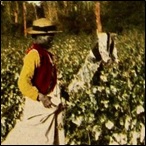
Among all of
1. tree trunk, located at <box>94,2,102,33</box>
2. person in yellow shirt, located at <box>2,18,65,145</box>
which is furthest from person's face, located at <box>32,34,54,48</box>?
tree trunk, located at <box>94,2,102,33</box>

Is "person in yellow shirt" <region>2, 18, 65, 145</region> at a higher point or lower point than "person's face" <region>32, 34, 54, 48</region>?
lower

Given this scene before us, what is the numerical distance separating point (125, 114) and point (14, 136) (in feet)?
2.21

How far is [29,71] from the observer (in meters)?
2.88

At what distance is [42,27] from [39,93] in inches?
15.2

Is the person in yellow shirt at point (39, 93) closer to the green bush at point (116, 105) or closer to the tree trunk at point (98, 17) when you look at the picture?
the green bush at point (116, 105)

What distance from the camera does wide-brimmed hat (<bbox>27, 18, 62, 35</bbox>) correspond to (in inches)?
114

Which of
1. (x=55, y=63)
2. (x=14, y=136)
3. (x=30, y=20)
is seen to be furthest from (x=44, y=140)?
(x=30, y=20)

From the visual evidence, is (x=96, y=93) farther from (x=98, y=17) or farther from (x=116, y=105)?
(x=98, y=17)

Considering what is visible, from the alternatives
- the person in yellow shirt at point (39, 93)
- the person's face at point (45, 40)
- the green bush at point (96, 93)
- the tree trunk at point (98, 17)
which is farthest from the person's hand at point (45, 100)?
the tree trunk at point (98, 17)

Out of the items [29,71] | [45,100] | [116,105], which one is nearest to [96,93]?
[116,105]

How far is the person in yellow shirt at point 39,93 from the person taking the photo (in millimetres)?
2885

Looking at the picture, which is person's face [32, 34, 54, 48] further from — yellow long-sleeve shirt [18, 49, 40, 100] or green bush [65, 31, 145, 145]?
green bush [65, 31, 145, 145]

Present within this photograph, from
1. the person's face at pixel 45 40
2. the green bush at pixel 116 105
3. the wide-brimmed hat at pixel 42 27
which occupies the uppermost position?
the wide-brimmed hat at pixel 42 27

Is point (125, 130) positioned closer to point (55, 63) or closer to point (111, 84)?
point (111, 84)
